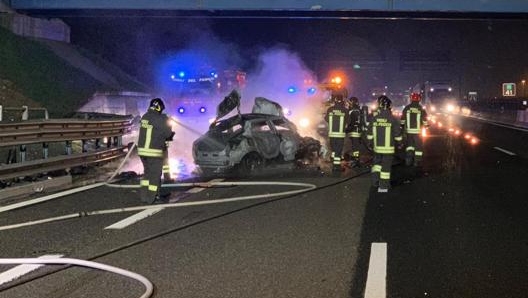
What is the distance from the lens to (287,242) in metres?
6.54

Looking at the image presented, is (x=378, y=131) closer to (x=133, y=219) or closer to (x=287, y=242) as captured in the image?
(x=287, y=242)

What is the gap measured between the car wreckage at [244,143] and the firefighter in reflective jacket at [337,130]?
4.51ft

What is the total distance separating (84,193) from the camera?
1025 centimetres

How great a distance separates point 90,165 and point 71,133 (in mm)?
1387

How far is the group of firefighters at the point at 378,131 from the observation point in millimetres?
10430

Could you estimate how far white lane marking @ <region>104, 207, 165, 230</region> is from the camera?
7539 mm

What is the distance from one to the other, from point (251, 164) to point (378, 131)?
3.83 m

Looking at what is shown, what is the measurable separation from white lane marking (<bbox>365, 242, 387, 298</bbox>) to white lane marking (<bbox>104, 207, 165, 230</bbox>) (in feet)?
10.7

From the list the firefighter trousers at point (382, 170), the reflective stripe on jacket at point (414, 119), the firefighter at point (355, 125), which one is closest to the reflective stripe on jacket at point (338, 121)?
the firefighter at point (355, 125)

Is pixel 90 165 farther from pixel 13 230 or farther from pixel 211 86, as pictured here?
pixel 211 86

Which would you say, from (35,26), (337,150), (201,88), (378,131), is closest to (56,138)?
(337,150)

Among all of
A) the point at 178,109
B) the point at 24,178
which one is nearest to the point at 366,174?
the point at 24,178

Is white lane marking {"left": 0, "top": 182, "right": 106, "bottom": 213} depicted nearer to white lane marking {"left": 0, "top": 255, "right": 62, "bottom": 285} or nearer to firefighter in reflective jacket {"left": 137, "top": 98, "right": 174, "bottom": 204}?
firefighter in reflective jacket {"left": 137, "top": 98, "right": 174, "bottom": 204}

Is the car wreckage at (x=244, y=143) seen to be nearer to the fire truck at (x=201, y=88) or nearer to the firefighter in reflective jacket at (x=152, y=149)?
the firefighter in reflective jacket at (x=152, y=149)
